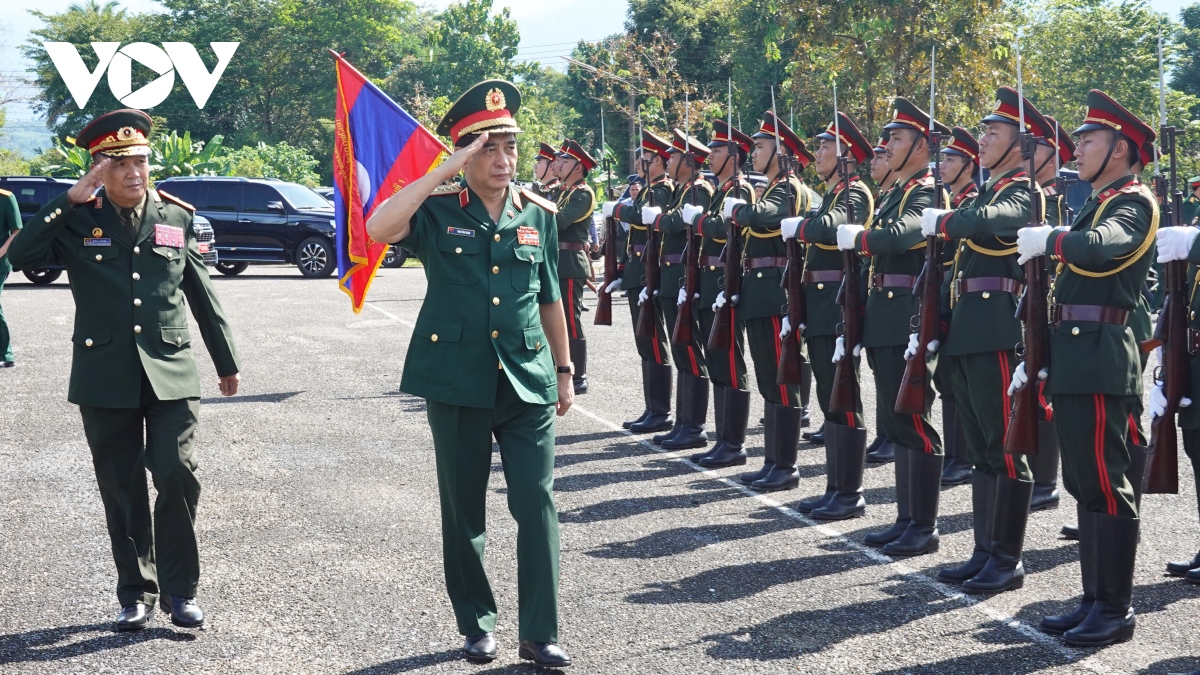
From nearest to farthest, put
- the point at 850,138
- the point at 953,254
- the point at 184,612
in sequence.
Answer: the point at 184,612 → the point at 953,254 → the point at 850,138

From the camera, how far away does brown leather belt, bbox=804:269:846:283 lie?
732cm

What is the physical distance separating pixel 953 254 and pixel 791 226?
0.87 metres

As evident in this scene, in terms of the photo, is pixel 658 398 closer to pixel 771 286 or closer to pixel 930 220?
pixel 771 286

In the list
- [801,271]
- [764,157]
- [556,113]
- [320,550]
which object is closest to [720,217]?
[764,157]

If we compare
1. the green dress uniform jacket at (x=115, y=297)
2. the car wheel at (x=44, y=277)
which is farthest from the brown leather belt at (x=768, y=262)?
the car wheel at (x=44, y=277)

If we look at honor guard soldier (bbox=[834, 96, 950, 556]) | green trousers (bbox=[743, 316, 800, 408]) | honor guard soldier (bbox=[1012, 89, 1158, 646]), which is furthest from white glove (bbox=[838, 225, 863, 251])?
honor guard soldier (bbox=[1012, 89, 1158, 646])

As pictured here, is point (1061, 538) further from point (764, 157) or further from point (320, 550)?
point (320, 550)

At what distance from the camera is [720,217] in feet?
27.7

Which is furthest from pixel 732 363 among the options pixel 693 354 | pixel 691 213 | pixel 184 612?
pixel 184 612

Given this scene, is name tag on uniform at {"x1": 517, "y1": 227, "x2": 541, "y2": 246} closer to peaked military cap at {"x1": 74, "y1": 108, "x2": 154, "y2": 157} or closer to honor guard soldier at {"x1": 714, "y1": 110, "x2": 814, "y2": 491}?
peaked military cap at {"x1": 74, "y1": 108, "x2": 154, "y2": 157}

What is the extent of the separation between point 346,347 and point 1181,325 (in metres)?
10.00

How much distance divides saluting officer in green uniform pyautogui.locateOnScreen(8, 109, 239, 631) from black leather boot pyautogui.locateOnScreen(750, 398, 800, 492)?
11.4 ft

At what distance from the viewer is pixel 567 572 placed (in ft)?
19.6

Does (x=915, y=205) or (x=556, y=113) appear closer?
(x=915, y=205)
